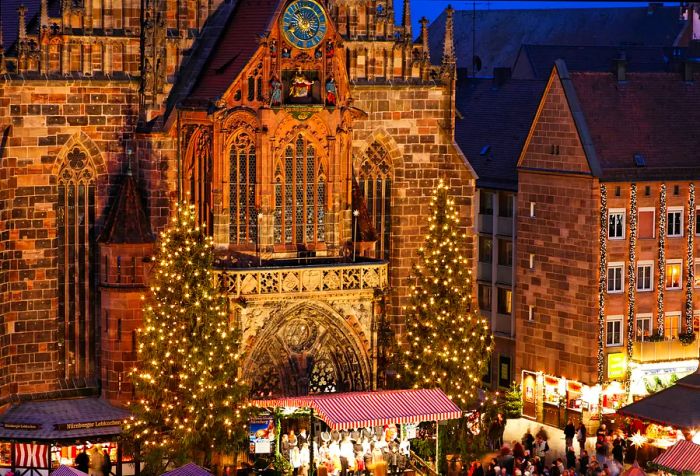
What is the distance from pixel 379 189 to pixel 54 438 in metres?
15.0

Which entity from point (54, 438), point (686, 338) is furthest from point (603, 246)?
point (54, 438)

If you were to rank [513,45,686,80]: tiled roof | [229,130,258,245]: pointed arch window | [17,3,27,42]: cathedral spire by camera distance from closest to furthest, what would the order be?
[17,3,27,42]: cathedral spire
[229,130,258,245]: pointed arch window
[513,45,686,80]: tiled roof

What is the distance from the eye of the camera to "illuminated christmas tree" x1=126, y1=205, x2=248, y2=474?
68375mm

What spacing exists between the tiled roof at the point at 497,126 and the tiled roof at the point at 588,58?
10.9 meters

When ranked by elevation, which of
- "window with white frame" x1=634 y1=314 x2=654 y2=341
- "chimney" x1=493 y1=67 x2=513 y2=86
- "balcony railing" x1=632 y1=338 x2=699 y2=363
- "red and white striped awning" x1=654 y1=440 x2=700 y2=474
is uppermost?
"chimney" x1=493 y1=67 x2=513 y2=86

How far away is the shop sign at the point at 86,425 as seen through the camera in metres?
70.2

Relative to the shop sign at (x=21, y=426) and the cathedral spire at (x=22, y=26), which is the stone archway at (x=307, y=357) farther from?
the cathedral spire at (x=22, y=26)

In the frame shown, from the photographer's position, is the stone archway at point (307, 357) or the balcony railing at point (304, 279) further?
the stone archway at point (307, 357)

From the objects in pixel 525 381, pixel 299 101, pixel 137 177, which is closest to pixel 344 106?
pixel 299 101

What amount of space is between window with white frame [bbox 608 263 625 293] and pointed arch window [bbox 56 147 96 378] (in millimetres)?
22402

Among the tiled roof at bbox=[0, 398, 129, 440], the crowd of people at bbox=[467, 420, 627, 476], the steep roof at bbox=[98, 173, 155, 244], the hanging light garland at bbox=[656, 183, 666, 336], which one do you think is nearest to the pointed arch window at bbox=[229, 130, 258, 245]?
the steep roof at bbox=[98, 173, 155, 244]

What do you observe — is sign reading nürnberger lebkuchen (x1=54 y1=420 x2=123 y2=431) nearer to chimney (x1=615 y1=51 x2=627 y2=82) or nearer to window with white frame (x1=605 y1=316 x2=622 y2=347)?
window with white frame (x1=605 y1=316 x2=622 y2=347)

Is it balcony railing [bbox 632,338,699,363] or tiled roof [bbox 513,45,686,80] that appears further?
tiled roof [bbox 513,45,686,80]

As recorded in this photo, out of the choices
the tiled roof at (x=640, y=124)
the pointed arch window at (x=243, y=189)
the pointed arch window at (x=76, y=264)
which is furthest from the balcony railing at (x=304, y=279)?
the tiled roof at (x=640, y=124)
